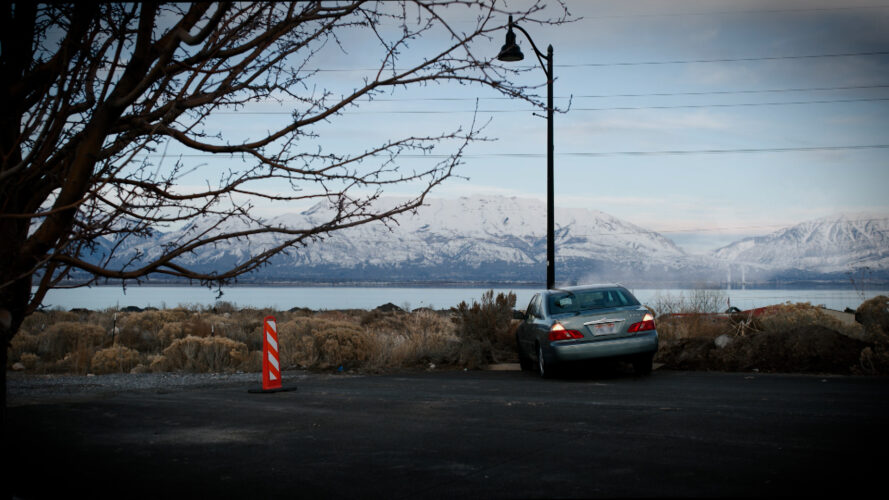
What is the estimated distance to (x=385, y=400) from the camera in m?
12.8

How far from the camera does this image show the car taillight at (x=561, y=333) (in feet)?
49.4

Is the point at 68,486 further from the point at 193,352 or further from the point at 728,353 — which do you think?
the point at 193,352

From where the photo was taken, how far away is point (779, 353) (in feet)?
53.8

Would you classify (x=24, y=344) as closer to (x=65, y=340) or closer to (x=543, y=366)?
(x=65, y=340)

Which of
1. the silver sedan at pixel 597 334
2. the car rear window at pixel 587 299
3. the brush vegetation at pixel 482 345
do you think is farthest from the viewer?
the brush vegetation at pixel 482 345

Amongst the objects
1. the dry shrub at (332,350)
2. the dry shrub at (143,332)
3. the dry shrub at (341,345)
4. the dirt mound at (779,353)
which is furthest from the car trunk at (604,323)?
the dry shrub at (143,332)

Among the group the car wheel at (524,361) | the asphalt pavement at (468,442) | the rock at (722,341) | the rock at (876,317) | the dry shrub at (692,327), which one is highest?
the rock at (876,317)

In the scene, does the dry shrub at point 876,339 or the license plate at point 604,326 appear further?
the license plate at point 604,326

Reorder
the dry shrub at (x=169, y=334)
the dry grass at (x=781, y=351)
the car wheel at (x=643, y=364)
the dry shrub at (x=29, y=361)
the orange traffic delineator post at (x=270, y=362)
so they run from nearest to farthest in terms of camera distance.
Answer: the orange traffic delineator post at (x=270, y=362), the car wheel at (x=643, y=364), the dry grass at (x=781, y=351), the dry shrub at (x=29, y=361), the dry shrub at (x=169, y=334)

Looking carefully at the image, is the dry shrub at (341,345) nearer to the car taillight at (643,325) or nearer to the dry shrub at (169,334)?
the car taillight at (643,325)

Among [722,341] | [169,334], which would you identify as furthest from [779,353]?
[169,334]

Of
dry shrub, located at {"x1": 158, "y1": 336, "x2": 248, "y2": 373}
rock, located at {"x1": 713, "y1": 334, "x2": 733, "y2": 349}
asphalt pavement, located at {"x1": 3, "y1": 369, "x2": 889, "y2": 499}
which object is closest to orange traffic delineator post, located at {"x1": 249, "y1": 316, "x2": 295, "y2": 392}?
asphalt pavement, located at {"x1": 3, "y1": 369, "x2": 889, "y2": 499}

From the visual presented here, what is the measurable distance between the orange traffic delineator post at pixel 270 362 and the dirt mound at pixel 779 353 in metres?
7.99

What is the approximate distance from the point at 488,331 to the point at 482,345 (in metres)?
0.63
